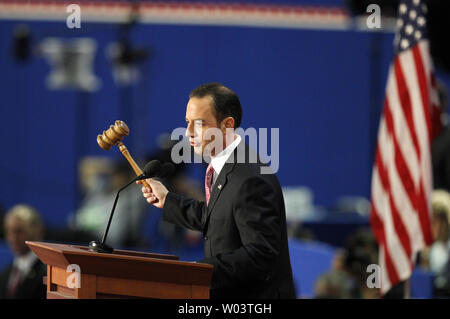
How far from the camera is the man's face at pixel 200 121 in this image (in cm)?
297

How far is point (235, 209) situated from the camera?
296 centimetres

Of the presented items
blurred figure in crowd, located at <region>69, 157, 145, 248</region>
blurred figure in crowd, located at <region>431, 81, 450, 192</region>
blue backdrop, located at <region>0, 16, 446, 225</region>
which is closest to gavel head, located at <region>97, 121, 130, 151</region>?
blurred figure in crowd, located at <region>69, 157, 145, 248</region>

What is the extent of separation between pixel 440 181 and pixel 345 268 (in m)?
3.16

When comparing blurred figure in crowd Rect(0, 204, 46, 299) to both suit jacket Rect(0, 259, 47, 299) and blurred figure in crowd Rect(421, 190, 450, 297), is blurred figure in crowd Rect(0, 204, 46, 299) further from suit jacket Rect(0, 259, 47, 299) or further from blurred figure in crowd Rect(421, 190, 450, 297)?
blurred figure in crowd Rect(421, 190, 450, 297)

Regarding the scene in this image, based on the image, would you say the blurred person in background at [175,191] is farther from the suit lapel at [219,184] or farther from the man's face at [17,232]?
the suit lapel at [219,184]

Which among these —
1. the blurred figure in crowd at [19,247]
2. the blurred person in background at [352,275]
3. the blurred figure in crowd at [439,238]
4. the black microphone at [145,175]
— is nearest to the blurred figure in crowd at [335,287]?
the blurred person in background at [352,275]

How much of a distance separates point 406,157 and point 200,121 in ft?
8.50

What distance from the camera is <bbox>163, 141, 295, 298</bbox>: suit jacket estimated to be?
2850 millimetres

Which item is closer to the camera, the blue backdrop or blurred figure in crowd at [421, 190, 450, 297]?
blurred figure in crowd at [421, 190, 450, 297]

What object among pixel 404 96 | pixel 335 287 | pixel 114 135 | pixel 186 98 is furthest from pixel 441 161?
pixel 114 135

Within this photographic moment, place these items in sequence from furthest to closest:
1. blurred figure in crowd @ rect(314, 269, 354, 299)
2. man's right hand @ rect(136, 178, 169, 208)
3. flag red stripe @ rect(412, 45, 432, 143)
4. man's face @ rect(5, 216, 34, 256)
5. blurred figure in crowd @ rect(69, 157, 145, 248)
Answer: blurred figure in crowd @ rect(69, 157, 145, 248) < man's face @ rect(5, 216, 34, 256) < flag red stripe @ rect(412, 45, 432, 143) < blurred figure in crowd @ rect(314, 269, 354, 299) < man's right hand @ rect(136, 178, 169, 208)

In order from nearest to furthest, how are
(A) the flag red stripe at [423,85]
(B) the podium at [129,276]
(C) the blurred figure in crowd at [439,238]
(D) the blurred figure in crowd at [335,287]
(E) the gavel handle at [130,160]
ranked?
(B) the podium at [129,276]
(E) the gavel handle at [130,160]
(D) the blurred figure in crowd at [335,287]
(A) the flag red stripe at [423,85]
(C) the blurred figure in crowd at [439,238]

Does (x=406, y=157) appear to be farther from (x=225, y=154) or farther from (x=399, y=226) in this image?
(x=225, y=154)
